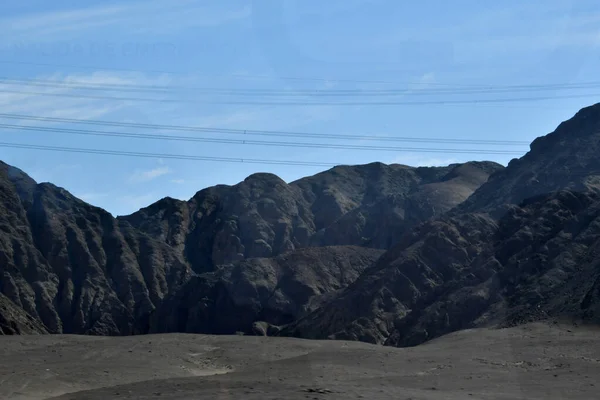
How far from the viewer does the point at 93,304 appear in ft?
346

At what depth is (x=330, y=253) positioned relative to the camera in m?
102

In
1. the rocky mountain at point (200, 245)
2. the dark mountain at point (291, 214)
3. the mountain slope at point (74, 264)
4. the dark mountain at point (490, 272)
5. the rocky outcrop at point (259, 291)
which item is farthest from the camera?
the dark mountain at point (291, 214)

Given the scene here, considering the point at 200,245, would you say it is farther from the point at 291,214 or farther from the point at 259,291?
the point at 259,291

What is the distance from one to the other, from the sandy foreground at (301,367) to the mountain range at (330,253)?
9.23m

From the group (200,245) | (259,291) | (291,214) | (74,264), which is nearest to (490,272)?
(259,291)

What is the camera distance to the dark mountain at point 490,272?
61594 millimetres

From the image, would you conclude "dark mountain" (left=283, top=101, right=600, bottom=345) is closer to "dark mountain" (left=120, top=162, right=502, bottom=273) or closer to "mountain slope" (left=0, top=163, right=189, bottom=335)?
"dark mountain" (left=120, top=162, right=502, bottom=273)

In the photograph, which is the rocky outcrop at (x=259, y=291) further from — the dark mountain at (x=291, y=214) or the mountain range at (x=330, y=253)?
the dark mountain at (x=291, y=214)

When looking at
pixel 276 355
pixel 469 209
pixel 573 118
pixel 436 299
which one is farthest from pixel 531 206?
pixel 276 355

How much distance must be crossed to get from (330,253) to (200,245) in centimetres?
3449

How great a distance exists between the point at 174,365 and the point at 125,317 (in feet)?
209

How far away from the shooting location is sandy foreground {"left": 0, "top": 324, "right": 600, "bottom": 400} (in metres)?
32.1

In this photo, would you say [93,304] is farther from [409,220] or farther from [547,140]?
[547,140]

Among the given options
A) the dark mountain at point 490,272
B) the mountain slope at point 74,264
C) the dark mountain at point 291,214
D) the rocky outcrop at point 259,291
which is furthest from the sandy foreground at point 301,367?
the dark mountain at point 291,214
